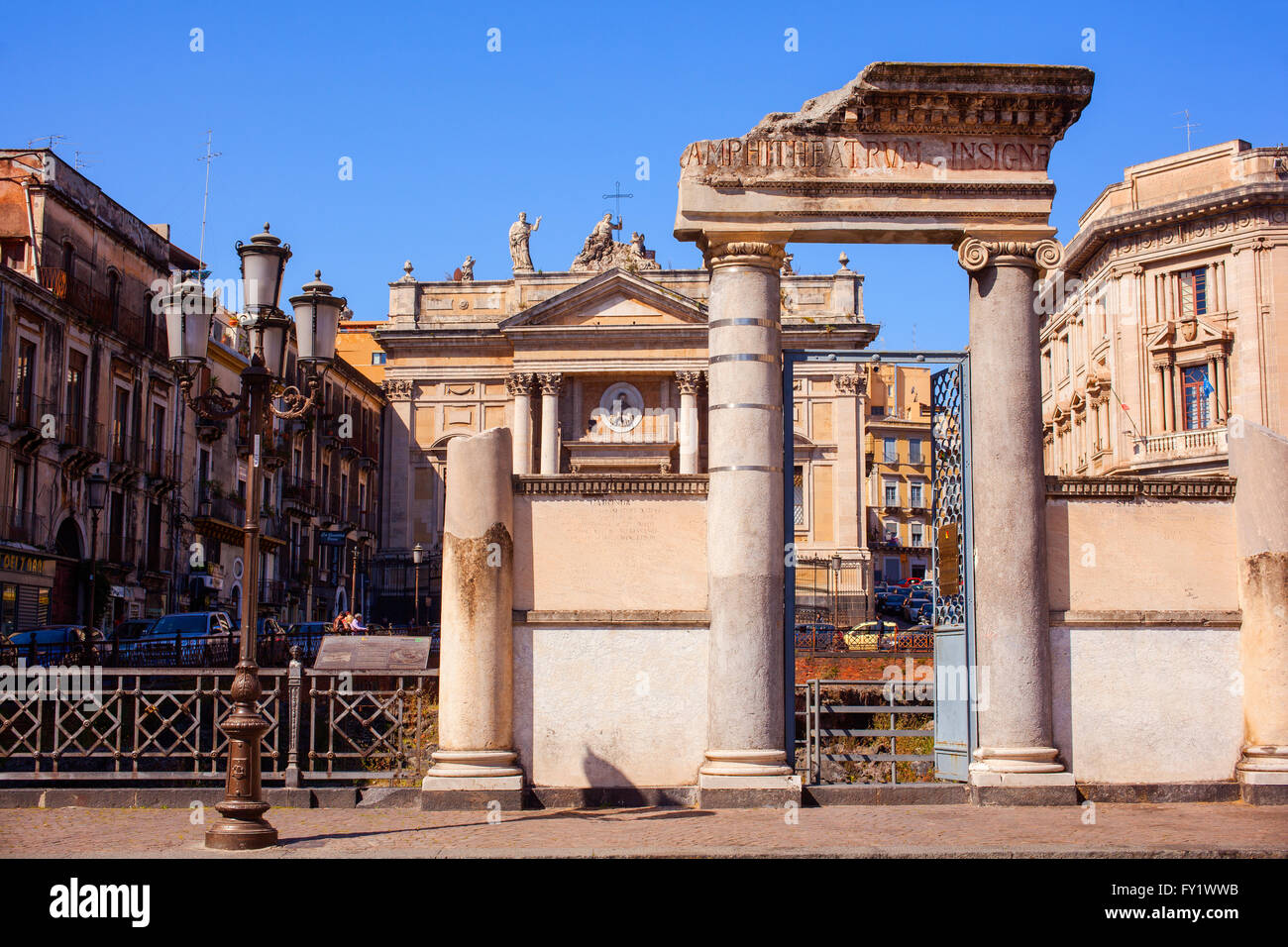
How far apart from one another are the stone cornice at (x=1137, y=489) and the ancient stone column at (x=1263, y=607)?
0.61ft

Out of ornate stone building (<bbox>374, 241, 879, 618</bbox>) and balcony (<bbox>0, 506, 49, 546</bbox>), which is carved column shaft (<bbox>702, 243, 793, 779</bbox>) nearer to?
balcony (<bbox>0, 506, 49, 546</bbox>)

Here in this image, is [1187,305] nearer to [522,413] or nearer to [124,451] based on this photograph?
[522,413]

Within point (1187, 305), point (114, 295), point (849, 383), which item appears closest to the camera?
point (114, 295)

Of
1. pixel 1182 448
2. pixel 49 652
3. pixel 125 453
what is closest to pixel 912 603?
pixel 1182 448

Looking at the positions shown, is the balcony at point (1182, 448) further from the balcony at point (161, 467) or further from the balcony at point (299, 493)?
the balcony at point (299, 493)

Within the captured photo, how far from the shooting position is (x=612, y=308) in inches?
2343

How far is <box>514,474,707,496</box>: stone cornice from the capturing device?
1233 cm

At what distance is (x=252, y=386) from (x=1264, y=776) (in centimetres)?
943

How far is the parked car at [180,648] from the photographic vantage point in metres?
23.5

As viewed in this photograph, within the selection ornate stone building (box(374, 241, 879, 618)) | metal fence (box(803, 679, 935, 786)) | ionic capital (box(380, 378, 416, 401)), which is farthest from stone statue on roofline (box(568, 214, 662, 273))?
metal fence (box(803, 679, 935, 786))

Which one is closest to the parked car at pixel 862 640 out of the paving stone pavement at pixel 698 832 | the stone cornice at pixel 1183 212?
the stone cornice at pixel 1183 212

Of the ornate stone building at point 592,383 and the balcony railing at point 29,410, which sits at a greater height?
the ornate stone building at point 592,383
